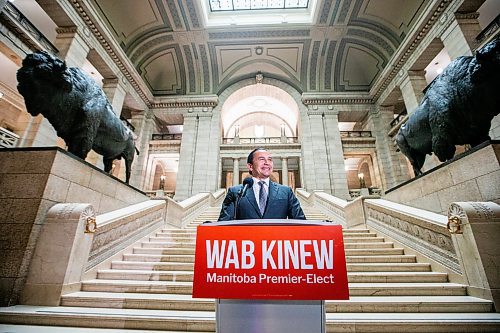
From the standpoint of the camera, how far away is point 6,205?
2867mm

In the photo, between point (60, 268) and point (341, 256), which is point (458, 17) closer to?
point (341, 256)

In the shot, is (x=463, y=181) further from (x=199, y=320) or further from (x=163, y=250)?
Result: (x=163, y=250)

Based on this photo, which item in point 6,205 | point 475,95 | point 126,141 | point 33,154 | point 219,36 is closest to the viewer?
point 6,205

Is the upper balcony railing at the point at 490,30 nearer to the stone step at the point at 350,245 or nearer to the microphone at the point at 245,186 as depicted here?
the stone step at the point at 350,245

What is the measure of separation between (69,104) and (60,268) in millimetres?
2614

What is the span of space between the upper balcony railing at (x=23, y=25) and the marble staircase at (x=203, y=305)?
956cm

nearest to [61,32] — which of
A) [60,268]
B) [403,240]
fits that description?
[60,268]

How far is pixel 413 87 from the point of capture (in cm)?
1130

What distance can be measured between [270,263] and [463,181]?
13.0ft

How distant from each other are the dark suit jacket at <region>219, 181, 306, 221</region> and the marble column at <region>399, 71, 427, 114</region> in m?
12.4

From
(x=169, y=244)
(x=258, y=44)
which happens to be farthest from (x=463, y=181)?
(x=258, y=44)

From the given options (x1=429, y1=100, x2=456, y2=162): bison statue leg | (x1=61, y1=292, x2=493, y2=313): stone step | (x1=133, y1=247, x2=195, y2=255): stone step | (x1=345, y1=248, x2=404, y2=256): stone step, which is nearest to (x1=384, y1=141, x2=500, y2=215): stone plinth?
(x1=429, y1=100, x2=456, y2=162): bison statue leg

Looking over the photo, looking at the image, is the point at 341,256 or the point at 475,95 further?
the point at 475,95

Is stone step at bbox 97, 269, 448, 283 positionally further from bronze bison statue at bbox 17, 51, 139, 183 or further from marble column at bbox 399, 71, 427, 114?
marble column at bbox 399, 71, 427, 114
